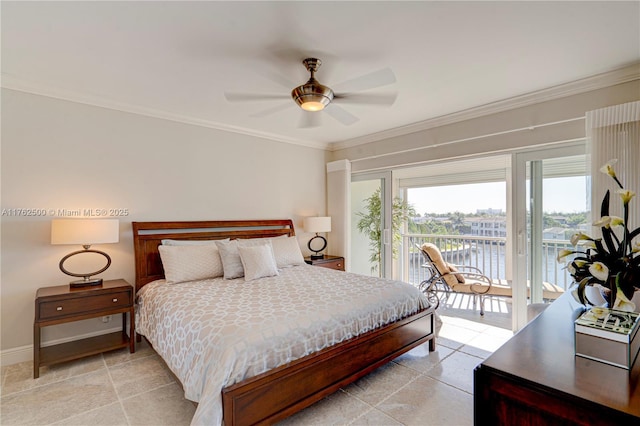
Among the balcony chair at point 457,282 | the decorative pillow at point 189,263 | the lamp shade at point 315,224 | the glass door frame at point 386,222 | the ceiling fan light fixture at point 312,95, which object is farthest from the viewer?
the glass door frame at point 386,222

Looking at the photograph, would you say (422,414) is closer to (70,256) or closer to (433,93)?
(433,93)

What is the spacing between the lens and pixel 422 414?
6.97 ft

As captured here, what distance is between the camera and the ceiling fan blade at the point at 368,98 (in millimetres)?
2377

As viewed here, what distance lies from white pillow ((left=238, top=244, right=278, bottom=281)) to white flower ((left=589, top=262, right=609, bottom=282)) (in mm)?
2720

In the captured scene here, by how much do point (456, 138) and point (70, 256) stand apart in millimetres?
4431

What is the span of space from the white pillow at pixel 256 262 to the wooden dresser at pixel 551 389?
98.1 inches

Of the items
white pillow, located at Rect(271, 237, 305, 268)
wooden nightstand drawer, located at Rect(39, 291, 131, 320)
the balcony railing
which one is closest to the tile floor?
wooden nightstand drawer, located at Rect(39, 291, 131, 320)

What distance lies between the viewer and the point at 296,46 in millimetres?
2266

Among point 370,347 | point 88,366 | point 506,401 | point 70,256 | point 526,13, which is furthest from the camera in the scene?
point 70,256

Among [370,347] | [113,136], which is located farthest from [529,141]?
[113,136]

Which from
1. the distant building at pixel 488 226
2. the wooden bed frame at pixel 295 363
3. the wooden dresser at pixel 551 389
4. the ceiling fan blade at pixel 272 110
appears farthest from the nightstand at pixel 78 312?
the distant building at pixel 488 226

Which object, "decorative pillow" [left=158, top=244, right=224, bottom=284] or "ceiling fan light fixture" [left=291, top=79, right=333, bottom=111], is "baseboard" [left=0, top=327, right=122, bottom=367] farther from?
"ceiling fan light fixture" [left=291, top=79, right=333, bottom=111]

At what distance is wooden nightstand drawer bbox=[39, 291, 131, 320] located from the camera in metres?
2.62

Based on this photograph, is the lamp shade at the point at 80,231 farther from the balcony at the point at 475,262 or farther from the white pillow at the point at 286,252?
the balcony at the point at 475,262
